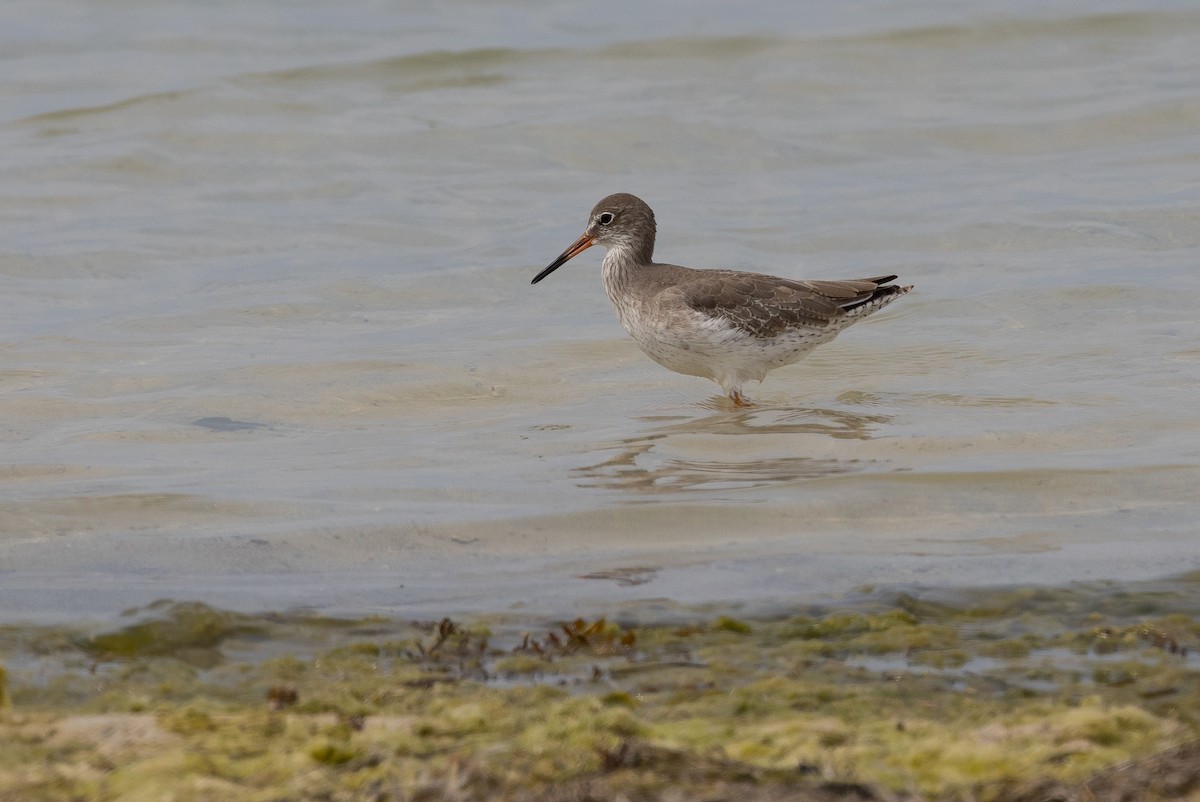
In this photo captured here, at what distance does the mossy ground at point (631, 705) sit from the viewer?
3.71 meters

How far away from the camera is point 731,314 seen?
9648 mm

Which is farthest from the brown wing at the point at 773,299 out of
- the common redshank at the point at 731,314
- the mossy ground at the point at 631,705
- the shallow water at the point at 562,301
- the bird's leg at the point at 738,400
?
the mossy ground at the point at 631,705

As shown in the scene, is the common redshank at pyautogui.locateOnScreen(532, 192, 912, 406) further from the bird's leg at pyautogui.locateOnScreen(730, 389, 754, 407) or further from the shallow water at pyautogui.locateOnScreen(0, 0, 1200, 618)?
the shallow water at pyautogui.locateOnScreen(0, 0, 1200, 618)

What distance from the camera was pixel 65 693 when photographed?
179 inches

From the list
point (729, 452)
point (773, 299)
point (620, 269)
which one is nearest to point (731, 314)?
point (773, 299)

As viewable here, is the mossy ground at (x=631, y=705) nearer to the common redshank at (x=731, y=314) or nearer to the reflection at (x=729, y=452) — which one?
the reflection at (x=729, y=452)

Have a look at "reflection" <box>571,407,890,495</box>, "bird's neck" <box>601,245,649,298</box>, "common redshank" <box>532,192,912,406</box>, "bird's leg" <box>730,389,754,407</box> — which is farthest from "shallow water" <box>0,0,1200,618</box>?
"bird's neck" <box>601,245,649,298</box>

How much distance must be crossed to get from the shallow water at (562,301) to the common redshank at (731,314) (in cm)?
35

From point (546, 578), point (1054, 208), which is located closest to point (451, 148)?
point (1054, 208)

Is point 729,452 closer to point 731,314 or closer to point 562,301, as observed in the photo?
point 731,314

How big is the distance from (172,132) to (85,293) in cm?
513

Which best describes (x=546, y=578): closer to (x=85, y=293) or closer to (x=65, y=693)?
(x=65, y=693)

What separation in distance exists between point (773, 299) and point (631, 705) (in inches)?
233

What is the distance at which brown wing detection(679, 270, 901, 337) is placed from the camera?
9688 mm
